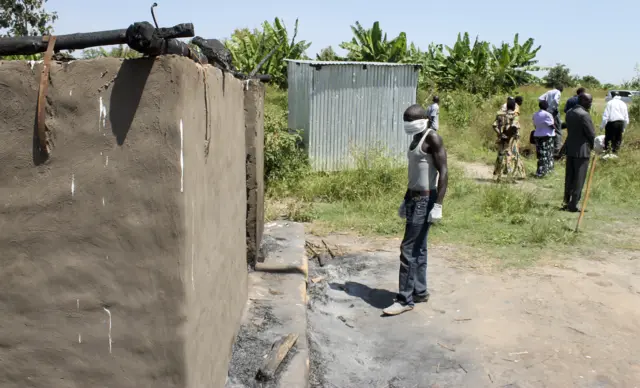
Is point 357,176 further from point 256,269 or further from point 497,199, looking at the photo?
point 256,269

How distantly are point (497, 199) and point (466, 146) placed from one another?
7038 millimetres

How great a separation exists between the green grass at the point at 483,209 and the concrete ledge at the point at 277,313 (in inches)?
75.8

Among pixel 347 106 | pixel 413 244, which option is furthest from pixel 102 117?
pixel 347 106

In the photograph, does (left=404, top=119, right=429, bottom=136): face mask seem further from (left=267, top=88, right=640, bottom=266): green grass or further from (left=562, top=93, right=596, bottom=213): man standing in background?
(left=562, top=93, right=596, bottom=213): man standing in background

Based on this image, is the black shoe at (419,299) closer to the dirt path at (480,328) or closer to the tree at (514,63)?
the dirt path at (480,328)

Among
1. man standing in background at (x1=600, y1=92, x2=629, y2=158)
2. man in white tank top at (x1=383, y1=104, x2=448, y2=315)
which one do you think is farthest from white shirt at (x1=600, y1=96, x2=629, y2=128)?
man in white tank top at (x1=383, y1=104, x2=448, y2=315)

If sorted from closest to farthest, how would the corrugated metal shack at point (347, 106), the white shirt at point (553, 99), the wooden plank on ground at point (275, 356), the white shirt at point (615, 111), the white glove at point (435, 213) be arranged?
the wooden plank on ground at point (275, 356) < the white glove at point (435, 213) < the corrugated metal shack at point (347, 106) < the white shirt at point (615, 111) < the white shirt at point (553, 99)

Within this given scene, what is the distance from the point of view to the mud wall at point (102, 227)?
2.29 metres

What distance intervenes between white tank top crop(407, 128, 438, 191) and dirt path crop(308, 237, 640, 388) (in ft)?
3.87

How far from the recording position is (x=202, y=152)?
2.73 m

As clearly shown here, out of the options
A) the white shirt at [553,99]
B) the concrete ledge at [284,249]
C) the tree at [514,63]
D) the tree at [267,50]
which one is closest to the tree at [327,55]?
the tree at [267,50]

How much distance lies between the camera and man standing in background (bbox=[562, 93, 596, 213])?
8.77m

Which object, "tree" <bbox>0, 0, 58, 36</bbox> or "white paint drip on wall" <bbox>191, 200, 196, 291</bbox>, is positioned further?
"tree" <bbox>0, 0, 58, 36</bbox>

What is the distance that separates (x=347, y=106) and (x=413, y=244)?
20.3ft
